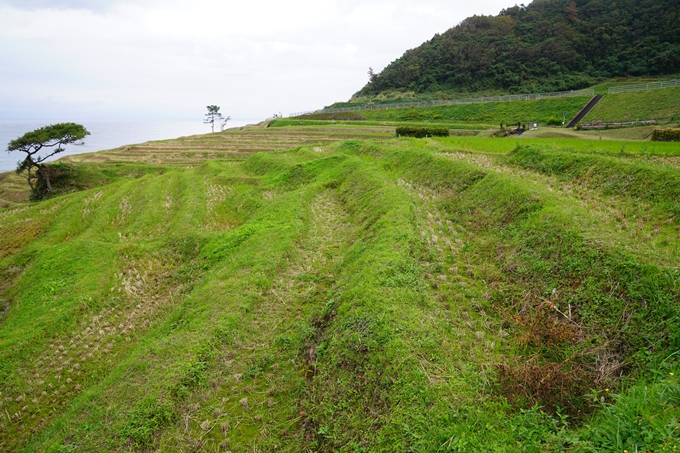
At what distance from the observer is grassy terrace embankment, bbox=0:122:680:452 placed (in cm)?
493

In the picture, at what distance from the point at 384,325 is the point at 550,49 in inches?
3124

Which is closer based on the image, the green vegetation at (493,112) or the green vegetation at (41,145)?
the green vegetation at (41,145)

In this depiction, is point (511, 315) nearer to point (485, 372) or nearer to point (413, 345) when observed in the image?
point (485, 372)

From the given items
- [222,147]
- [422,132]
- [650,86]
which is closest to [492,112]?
[650,86]

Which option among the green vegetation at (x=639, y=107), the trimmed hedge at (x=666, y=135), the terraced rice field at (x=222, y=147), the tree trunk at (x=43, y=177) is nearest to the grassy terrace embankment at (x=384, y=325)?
the trimmed hedge at (x=666, y=135)

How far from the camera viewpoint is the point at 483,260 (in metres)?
9.38

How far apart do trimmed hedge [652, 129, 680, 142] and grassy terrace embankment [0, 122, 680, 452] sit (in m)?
3.78

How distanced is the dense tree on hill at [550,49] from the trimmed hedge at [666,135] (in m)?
47.1

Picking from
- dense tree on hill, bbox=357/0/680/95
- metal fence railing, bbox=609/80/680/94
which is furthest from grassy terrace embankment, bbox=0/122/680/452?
dense tree on hill, bbox=357/0/680/95

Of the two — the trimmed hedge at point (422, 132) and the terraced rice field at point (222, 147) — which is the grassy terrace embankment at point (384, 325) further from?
the terraced rice field at point (222, 147)

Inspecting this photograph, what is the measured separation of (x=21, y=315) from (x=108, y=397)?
708 centimetres

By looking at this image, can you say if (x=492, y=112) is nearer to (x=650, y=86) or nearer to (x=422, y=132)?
(x=650, y=86)

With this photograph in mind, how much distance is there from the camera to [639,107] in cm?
3309

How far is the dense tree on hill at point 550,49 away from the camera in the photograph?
55938 mm
